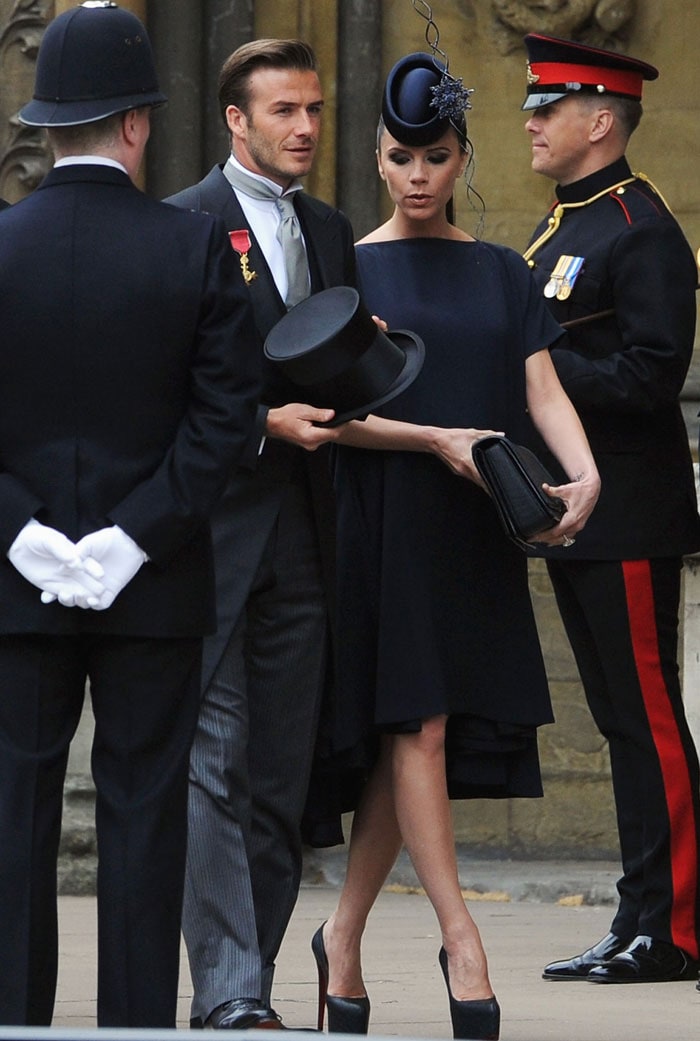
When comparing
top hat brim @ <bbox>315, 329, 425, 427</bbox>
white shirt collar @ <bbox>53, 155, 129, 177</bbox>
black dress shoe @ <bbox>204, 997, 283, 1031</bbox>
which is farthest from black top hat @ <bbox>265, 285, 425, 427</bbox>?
black dress shoe @ <bbox>204, 997, 283, 1031</bbox>

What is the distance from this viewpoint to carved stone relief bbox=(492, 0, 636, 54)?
721 centimetres

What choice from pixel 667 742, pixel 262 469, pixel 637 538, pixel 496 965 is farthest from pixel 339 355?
pixel 496 965

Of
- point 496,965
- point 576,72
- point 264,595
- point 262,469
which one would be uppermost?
point 576,72

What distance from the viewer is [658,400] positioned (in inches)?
217

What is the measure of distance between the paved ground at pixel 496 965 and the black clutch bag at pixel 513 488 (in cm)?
98

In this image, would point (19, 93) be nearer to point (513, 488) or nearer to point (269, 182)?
point (269, 182)

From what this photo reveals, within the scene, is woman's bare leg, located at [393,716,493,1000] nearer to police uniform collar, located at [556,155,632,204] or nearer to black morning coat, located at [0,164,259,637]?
black morning coat, located at [0,164,259,637]

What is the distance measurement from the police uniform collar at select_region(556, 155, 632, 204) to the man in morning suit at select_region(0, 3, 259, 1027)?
2153mm

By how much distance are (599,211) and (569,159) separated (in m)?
0.17

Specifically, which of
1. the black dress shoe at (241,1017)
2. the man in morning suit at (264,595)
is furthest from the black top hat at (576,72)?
the black dress shoe at (241,1017)

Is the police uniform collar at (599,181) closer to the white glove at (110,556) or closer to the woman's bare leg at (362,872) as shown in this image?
the woman's bare leg at (362,872)

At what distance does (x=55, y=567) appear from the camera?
143 inches

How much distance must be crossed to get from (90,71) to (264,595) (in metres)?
1.14

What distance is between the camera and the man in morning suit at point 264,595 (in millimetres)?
4316
